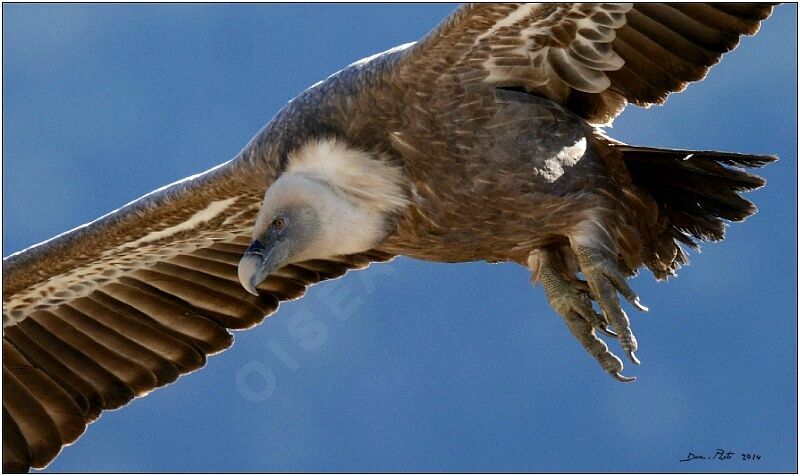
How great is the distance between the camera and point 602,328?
29.5 feet

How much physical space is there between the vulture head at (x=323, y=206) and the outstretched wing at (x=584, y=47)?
59 centimetres

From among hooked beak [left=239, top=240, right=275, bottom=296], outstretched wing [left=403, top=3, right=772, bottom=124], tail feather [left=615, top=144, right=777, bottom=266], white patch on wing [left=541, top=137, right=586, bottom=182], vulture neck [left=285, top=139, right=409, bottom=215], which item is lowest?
tail feather [left=615, top=144, right=777, bottom=266]

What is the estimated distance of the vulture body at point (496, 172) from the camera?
835 cm

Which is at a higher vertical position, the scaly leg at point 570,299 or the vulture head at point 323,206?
the vulture head at point 323,206

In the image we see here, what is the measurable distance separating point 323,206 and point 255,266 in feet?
1.62

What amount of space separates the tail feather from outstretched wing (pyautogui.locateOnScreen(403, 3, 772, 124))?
495mm

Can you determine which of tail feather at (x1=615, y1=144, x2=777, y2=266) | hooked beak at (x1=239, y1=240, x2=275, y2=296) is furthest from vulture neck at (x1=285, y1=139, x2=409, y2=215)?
tail feather at (x1=615, y1=144, x2=777, y2=266)

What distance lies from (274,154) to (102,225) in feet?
4.61

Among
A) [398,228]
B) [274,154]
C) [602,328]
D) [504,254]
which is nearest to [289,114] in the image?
[274,154]

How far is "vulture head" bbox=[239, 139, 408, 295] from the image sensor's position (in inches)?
343

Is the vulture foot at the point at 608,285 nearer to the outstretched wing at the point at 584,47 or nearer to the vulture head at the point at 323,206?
the outstretched wing at the point at 584,47

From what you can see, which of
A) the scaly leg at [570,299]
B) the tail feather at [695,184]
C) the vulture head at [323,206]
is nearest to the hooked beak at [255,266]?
the vulture head at [323,206]

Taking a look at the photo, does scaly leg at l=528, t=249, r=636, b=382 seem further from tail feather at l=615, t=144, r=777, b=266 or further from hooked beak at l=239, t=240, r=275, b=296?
hooked beak at l=239, t=240, r=275, b=296

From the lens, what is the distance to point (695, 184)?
9.06 m
